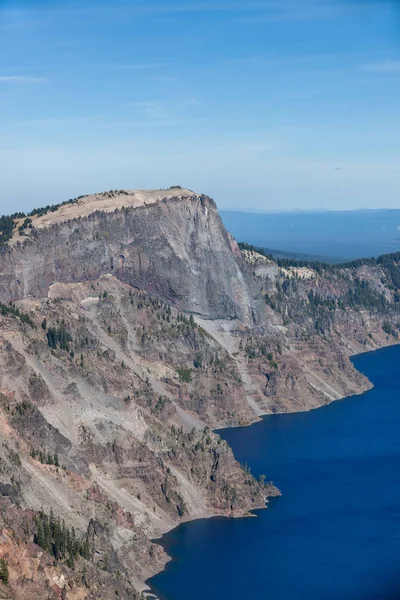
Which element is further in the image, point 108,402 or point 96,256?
point 96,256

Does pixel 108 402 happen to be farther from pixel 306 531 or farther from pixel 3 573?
pixel 3 573

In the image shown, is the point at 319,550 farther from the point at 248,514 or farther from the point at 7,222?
the point at 7,222

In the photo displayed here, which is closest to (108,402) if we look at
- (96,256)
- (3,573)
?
(96,256)

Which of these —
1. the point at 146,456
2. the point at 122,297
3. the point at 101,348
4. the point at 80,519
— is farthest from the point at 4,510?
the point at 122,297

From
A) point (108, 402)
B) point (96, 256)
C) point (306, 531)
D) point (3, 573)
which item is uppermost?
point (96, 256)

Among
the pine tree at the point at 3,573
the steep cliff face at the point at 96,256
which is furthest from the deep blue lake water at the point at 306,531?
the steep cliff face at the point at 96,256

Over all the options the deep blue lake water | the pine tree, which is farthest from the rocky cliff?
the deep blue lake water

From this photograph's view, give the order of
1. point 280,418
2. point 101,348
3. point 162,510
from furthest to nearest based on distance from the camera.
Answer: point 280,418
point 101,348
point 162,510

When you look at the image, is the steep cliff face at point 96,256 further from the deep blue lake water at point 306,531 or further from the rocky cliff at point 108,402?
the deep blue lake water at point 306,531
